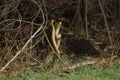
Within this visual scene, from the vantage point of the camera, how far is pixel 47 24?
31.3 ft

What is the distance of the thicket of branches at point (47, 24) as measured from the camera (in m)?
8.95

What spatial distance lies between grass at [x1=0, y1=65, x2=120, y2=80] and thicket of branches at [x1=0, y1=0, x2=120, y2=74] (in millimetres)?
772

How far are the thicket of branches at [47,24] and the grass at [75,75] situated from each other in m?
0.77

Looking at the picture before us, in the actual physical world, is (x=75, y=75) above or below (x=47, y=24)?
below

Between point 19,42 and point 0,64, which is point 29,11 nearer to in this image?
point 19,42

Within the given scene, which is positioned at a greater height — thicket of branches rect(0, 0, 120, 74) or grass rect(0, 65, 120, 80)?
thicket of branches rect(0, 0, 120, 74)

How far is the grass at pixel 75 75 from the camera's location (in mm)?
7824

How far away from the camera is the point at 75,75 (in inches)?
316

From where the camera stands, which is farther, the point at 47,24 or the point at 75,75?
the point at 47,24

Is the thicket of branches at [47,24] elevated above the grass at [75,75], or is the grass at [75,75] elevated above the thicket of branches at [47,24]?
the thicket of branches at [47,24]

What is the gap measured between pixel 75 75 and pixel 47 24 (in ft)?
6.35

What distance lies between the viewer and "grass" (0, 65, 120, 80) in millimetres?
7824

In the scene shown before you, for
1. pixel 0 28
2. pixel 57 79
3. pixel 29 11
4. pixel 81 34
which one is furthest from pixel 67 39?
pixel 57 79

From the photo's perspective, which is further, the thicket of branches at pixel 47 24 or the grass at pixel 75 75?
the thicket of branches at pixel 47 24
